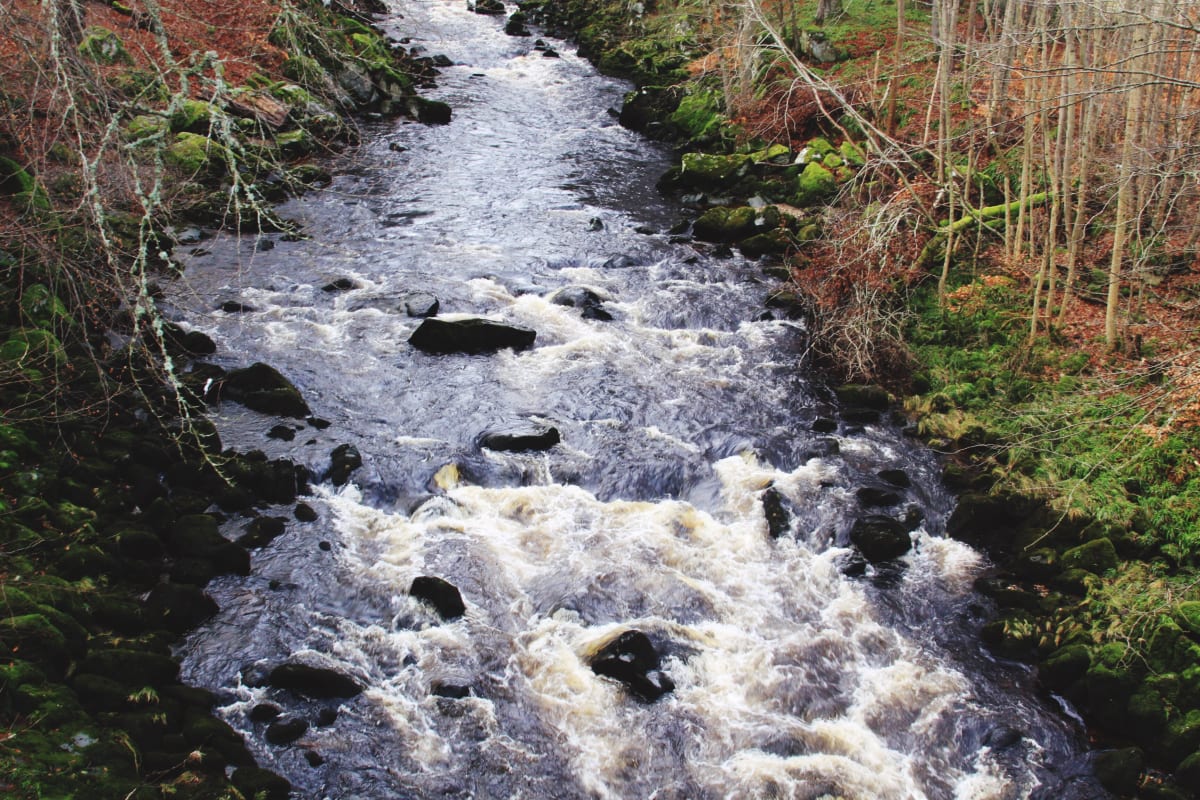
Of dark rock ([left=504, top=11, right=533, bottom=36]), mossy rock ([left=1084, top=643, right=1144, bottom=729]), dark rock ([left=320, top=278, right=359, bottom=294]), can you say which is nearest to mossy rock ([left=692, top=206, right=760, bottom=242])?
dark rock ([left=320, top=278, right=359, bottom=294])

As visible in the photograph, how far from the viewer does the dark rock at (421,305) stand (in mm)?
12953

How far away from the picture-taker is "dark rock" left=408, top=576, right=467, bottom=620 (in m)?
7.56

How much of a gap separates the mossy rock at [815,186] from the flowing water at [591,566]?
9.65 feet

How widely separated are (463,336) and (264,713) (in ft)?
21.9

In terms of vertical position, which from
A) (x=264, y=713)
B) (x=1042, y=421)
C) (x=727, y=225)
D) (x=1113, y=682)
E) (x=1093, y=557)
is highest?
(x=727, y=225)

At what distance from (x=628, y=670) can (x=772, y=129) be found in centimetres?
1597

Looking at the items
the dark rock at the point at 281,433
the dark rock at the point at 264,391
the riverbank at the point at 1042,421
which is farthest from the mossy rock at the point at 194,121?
the riverbank at the point at 1042,421

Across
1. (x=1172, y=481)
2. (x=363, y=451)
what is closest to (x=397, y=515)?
(x=363, y=451)

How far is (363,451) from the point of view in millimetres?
9695

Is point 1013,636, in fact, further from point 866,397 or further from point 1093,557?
point 866,397

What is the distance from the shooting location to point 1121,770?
630 centimetres

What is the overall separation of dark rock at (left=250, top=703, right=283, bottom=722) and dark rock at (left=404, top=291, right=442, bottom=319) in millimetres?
7490

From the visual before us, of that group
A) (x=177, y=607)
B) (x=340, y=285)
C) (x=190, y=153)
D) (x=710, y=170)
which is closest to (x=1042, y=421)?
(x=177, y=607)

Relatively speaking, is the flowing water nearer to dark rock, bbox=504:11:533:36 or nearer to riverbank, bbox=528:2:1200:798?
riverbank, bbox=528:2:1200:798
